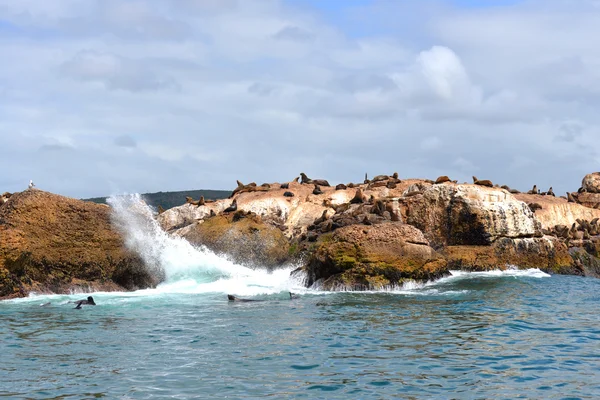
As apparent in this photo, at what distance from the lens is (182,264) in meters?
30.1

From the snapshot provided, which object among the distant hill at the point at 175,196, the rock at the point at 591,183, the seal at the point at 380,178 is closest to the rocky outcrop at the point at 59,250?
the seal at the point at 380,178

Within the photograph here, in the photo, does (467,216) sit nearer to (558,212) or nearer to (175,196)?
(558,212)

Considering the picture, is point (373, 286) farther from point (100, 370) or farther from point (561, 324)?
point (100, 370)

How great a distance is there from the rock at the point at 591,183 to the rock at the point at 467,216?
21.1 meters

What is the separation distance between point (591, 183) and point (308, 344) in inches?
1738

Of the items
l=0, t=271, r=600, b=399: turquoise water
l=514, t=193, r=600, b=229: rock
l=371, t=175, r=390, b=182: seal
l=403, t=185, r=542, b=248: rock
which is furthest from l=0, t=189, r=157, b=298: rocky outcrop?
l=514, t=193, r=600, b=229: rock

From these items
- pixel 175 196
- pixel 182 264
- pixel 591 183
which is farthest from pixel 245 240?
pixel 175 196

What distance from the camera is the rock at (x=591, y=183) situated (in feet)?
171

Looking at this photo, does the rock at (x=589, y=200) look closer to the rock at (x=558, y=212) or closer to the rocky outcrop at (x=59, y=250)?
the rock at (x=558, y=212)

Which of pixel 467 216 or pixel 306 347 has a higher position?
→ pixel 467 216

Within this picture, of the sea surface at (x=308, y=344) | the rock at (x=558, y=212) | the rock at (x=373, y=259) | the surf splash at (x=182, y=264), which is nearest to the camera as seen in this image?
the sea surface at (x=308, y=344)

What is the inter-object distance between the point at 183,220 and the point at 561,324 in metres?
27.8

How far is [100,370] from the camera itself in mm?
12094

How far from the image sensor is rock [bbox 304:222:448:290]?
996 inches
